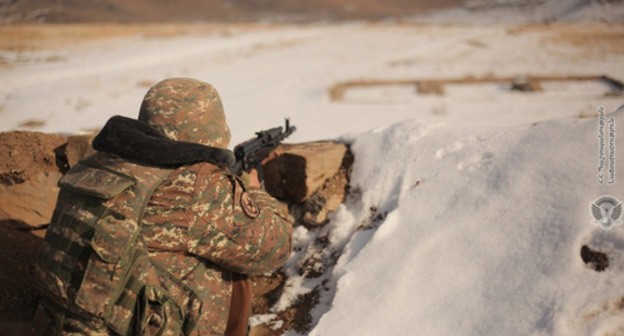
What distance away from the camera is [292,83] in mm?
10203

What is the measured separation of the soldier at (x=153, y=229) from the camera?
1.85 m

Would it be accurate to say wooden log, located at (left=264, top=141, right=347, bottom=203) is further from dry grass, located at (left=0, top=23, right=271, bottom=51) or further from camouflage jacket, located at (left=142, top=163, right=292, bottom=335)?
dry grass, located at (left=0, top=23, right=271, bottom=51)

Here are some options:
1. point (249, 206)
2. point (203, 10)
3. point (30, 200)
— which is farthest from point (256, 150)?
point (203, 10)

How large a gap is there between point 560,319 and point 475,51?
12546 millimetres

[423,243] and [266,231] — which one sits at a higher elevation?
[266,231]

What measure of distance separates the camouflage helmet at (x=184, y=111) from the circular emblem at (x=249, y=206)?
30 centimetres

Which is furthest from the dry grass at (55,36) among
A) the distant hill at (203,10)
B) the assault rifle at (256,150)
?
the assault rifle at (256,150)

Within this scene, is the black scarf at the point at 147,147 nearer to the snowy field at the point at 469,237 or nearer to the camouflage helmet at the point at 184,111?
the camouflage helmet at the point at 184,111

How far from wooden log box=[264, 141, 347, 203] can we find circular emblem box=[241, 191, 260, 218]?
1125 millimetres

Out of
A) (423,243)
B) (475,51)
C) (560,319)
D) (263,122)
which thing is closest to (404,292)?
(423,243)

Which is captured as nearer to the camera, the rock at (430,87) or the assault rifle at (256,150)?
the assault rifle at (256,150)

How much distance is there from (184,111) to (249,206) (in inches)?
20.6

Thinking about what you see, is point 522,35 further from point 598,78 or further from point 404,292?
point 404,292

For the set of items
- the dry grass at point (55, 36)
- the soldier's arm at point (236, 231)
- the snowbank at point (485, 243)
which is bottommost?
the snowbank at point (485, 243)
